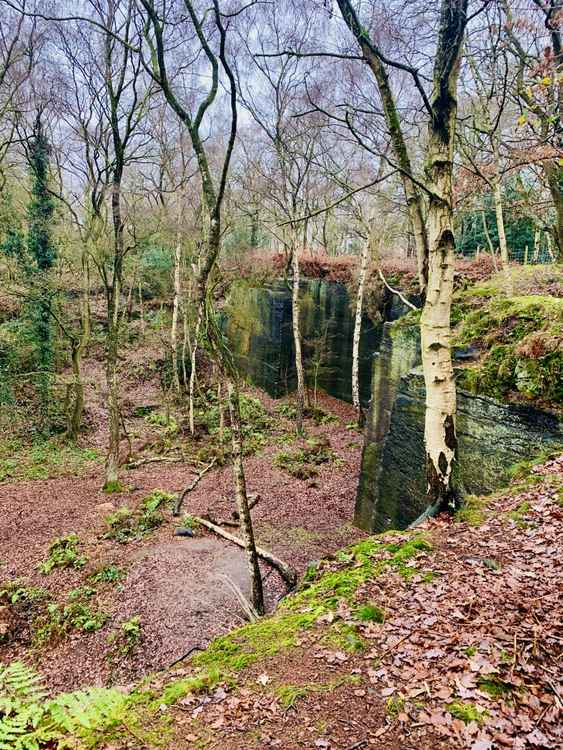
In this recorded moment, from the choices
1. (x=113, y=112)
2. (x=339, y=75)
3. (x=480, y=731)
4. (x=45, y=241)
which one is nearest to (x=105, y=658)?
(x=480, y=731)

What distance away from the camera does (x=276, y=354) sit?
19.3m

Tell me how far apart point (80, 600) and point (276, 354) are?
13.8 m

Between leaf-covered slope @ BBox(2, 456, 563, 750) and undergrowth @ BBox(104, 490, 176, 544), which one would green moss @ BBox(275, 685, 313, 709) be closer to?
leaf-covered slope @ BBox(2, 456, 563, 750)

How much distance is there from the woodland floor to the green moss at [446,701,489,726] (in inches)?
161

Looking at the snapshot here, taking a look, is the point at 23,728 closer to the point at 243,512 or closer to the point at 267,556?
the point at 243,512

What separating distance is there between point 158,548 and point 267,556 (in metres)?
2.30

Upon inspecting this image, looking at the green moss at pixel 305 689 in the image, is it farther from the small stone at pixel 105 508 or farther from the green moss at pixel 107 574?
the small stone at pixel 105 508

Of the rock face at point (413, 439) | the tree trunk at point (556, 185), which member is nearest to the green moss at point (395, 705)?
the rock face at point (413, 439)

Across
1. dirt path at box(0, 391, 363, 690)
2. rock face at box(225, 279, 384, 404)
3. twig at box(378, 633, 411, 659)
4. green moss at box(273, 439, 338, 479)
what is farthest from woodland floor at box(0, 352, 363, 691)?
rock face at box(225, 279, 384, 404)

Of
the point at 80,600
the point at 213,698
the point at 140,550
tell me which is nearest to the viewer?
the point at 213,698

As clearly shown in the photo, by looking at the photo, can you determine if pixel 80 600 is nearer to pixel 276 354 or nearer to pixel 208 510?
pixel 208 510

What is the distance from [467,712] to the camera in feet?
7.42

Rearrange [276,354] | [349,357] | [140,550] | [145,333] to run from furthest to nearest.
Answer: [145,333] → [276,354] → [349,357] → [140,550]

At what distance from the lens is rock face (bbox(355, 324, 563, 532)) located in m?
5.91
